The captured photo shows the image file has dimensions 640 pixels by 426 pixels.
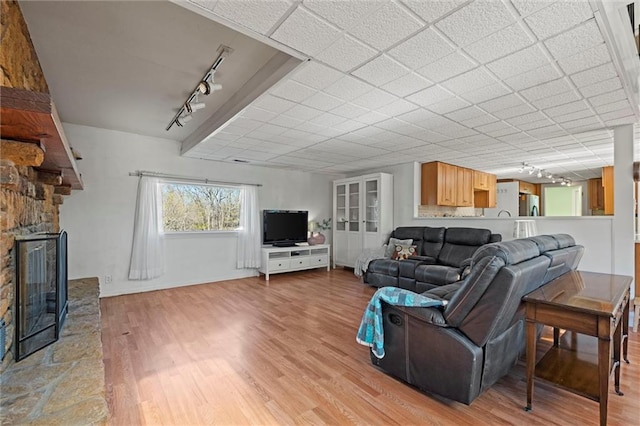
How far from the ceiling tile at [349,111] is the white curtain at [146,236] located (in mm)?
3459

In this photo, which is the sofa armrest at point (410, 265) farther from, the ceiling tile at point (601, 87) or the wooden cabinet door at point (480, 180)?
the wooden cabinet door at point (480, 180)

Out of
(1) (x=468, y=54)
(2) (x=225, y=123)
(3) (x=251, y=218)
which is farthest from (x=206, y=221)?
(1) (x=468, y=54)

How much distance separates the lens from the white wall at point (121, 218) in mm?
4301

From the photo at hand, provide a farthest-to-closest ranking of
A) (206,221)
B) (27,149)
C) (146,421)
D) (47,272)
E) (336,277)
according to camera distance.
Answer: (336,277)
(206,221)
(47,272)
(146,421)
(27,149)

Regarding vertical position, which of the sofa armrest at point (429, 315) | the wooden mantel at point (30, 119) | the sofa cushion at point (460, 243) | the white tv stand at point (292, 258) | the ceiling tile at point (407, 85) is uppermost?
the ceiling tile at point (407, 85)

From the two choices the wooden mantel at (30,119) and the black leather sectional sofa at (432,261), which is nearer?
the wooden mantel at (30,119)

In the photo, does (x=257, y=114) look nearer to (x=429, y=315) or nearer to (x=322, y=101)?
(x=322, y=101)

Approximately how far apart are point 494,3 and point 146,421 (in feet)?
10.3

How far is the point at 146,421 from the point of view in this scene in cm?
178

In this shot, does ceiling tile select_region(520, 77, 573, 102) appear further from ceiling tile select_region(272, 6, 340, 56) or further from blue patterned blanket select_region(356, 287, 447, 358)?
blue patterned blanket select_region(356, 287, 447, 358)

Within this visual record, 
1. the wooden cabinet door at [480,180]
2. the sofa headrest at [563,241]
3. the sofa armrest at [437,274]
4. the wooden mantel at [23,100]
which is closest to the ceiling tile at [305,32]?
the wooden mantel at [23,100]

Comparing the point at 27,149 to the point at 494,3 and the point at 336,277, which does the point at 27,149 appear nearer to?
the point at 494,3

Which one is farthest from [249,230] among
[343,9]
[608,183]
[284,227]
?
[608,183]

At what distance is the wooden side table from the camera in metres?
1.58
